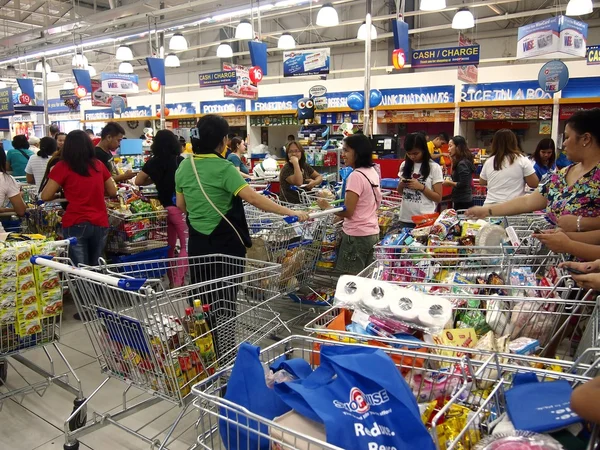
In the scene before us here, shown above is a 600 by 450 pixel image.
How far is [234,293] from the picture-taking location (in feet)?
9.09

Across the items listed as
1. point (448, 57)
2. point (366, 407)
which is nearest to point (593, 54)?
point (448, 57)

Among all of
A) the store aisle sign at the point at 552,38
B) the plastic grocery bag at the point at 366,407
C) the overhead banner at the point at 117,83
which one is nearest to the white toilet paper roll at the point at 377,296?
the plastic grocery bag at the point at 366,407

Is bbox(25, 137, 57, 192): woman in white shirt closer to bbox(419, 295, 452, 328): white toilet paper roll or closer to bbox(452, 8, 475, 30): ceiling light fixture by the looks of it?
bbox(419, 295, 452, 328): white toilet paper roll

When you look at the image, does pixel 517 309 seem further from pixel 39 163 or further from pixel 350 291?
pixel 39 163

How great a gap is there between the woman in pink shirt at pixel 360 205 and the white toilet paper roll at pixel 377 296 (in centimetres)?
220

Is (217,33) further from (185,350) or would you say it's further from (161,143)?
(185,350)

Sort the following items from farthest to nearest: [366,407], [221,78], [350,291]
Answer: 1. [221,78]
2. [350,291]
3. [366,407]

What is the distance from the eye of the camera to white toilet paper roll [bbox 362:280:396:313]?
1.69m

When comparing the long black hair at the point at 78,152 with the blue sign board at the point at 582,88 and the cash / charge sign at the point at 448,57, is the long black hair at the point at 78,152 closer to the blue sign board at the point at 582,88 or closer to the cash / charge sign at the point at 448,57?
the cash / charge sign at the point at 448,57

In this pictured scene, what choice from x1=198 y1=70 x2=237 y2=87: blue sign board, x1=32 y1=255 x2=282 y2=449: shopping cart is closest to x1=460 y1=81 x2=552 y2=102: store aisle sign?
x1=198 y1=70 x2=237 y2=87: blue sign board

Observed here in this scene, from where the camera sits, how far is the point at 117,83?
43.9ft

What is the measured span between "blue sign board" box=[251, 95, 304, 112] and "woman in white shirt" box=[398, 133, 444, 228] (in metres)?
10.8

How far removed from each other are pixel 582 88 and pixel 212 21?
28.2 ft

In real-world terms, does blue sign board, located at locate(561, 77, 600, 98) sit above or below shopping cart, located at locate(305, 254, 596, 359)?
above
